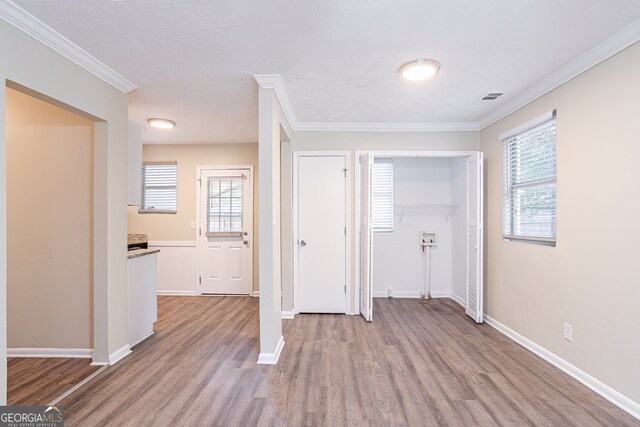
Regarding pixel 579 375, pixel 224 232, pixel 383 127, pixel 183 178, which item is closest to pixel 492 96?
pixel 383 127

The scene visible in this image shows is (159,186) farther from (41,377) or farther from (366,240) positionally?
(366,240)

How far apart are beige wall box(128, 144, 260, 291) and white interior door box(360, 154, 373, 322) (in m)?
2.12

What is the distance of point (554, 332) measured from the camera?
2.67 meters

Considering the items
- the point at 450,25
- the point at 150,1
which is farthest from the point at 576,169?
the point at 150,1

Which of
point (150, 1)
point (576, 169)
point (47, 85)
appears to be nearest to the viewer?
point (150, 1)

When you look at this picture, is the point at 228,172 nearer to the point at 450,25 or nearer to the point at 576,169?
the point at 450,25

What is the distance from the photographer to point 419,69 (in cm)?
243

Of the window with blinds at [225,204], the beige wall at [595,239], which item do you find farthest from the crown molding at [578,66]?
the window with blinds at [225,204]

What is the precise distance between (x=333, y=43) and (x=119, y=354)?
10.5 ft

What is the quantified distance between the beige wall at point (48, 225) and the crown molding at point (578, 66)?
4.12 m

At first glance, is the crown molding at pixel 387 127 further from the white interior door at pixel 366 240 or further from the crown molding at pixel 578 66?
the crown molding at pixel 578 66

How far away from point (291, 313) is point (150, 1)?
3.36m

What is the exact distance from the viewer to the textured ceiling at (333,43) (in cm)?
179

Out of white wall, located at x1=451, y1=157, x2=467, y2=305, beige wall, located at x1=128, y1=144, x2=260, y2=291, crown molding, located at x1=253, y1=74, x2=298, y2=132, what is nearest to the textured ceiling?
crown molding, located at x1=253, y1=74, x2=298, y2=132
